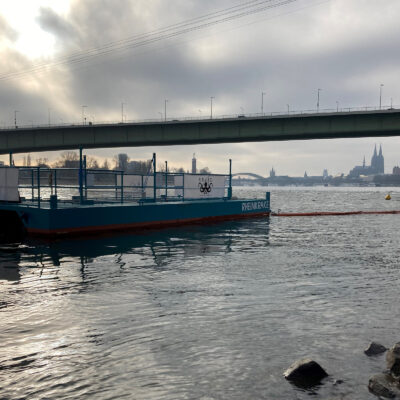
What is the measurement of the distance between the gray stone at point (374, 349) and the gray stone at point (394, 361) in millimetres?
469

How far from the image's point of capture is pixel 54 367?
18.7ft

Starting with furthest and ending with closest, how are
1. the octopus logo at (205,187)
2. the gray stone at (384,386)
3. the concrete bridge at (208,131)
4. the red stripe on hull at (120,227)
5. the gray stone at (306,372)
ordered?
the concrete bridge at (208,131), the octopus logo at (205,187), the red stripe on hull at (120,227), the gray stone at (306,372), the gray stone at (384,386)

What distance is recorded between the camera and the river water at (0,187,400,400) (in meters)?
5.36

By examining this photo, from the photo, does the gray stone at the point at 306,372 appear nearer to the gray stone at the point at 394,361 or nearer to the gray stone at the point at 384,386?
the gray stone at the point at 384,386

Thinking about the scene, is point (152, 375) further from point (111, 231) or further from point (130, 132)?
point (130, 132)

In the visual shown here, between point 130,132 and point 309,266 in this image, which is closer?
point 309,266

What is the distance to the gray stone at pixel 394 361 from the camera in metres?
5.54

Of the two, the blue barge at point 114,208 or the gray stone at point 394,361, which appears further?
the blue barge at point 114,208

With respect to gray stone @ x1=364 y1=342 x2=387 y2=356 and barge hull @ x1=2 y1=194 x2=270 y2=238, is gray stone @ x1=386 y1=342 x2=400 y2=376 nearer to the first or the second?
gray stone @ x1=364 y1=342 x2=387 y2=356

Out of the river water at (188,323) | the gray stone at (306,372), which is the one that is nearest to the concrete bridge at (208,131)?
the river water at (188,323)

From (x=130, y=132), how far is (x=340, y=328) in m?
64.3

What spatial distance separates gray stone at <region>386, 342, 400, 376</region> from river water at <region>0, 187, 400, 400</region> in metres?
0.21

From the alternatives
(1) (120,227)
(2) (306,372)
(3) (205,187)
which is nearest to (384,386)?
(2) (306,372)

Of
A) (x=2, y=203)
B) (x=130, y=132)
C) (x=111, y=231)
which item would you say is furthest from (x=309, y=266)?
(x=130, y=132)
